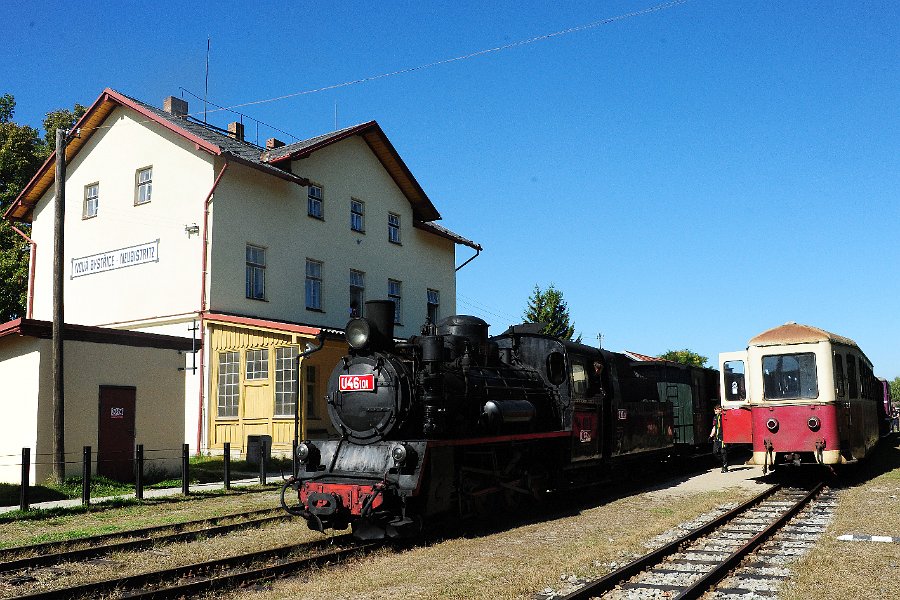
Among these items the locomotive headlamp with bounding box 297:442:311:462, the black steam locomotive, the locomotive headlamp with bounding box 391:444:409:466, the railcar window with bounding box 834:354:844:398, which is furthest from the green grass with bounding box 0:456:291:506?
the railcar window with bounding box 834:354:844:398

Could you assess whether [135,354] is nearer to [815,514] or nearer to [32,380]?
[32,380]

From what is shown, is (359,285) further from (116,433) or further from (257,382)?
(116,433)

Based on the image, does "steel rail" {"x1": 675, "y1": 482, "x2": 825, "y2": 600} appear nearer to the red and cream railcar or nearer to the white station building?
the red and cream railcar

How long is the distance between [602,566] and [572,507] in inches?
198

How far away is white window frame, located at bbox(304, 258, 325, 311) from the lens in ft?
80.1

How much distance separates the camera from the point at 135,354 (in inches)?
682

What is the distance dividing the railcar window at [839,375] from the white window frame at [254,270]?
49.5 ft

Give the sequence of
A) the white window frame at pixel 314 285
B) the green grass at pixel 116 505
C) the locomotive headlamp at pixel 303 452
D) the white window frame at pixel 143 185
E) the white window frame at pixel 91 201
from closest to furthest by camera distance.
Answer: the locomotive headlamp at pixel 303 452 < the green grass at pixel 116 505 < the white window frame at pixel 143 185 < the white window frame at pixel 314 285 < the white window frame at pixel 91 201

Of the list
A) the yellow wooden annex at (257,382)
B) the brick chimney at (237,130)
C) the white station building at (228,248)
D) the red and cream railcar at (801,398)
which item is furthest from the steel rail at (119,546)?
the brick chimney at (237,130)

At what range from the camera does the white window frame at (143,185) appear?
23578mm

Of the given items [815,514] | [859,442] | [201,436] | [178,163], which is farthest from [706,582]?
[178,163]

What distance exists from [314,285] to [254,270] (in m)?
2.41

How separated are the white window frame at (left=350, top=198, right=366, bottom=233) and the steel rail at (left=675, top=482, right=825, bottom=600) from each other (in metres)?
17.6

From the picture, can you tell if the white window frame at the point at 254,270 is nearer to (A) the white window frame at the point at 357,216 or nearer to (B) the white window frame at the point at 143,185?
(B) the white window frame at the point at 143,185
